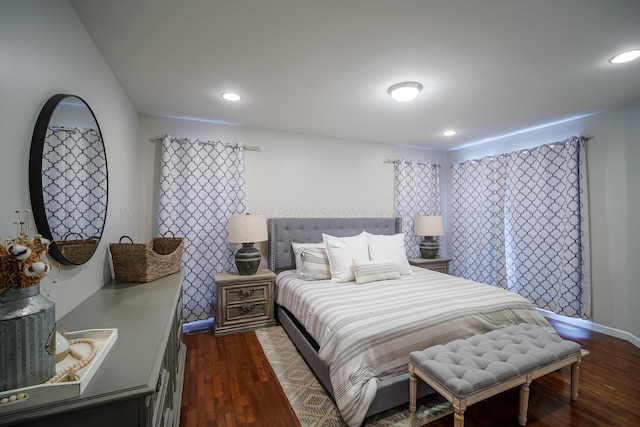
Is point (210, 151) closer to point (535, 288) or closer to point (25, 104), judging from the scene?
point (25, 104)

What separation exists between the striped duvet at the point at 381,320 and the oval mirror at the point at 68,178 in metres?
1.62

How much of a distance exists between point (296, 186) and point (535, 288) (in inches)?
136

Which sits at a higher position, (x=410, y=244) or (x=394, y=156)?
(x=394, y=156)

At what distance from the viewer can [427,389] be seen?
5.83 feet

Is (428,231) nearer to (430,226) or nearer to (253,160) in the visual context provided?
(430,226)

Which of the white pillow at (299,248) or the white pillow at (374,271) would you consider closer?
the white pillow at (374,271)

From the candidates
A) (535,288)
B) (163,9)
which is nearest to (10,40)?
(163,9)

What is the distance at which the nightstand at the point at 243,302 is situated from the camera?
2.87m

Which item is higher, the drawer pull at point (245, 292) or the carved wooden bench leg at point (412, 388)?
the drawer pull at point (245, 292)

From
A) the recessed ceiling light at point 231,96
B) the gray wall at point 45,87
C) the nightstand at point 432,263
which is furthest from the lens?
the nightstand at point 432,263

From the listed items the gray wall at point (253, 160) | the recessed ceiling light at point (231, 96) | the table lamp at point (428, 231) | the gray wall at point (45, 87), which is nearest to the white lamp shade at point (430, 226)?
the table lamp at point (428, 231)

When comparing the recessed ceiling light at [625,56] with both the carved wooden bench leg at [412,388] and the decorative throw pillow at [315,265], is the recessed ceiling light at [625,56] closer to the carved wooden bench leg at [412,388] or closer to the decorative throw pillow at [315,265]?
the carved wooden bench leg at [412,388]

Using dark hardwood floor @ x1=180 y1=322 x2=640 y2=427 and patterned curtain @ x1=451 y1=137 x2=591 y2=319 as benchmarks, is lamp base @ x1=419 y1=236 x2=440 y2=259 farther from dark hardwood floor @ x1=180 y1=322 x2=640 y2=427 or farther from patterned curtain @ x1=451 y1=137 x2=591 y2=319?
dark hardwood floor @ x1=180 y1=322 x2=640 y2=427

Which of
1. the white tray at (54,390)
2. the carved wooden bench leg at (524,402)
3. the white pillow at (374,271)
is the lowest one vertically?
the carved wooden bench leg at (524,402)
